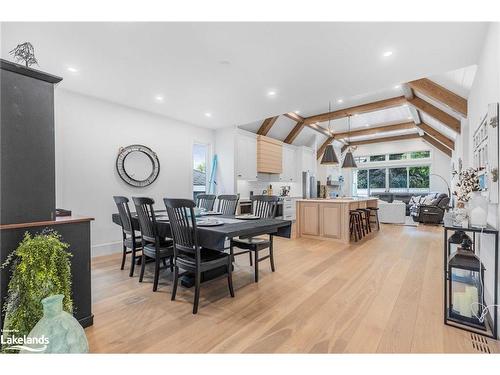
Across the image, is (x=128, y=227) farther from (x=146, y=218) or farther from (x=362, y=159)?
(x=362, y=159)

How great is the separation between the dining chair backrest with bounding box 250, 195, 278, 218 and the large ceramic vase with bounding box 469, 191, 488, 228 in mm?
1993

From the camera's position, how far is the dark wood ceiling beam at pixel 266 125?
690 centimetres

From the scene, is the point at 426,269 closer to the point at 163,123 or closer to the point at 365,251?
the point at 365,251

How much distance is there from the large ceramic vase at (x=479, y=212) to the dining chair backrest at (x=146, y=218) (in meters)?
2.99

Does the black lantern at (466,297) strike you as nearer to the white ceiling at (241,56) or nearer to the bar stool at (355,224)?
the white ceiling at (241,56)

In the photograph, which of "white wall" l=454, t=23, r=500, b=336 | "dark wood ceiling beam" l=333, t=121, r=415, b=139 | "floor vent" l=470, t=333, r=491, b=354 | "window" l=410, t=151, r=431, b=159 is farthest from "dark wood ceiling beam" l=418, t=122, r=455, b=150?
"floor vent" l=470, t=333, r=491, b=354

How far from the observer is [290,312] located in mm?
2258

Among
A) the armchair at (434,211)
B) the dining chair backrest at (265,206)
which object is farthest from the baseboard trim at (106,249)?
the armchair at (434,211)

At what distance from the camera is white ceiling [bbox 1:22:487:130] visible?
2.37 metres

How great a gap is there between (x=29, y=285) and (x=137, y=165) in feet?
11.5
